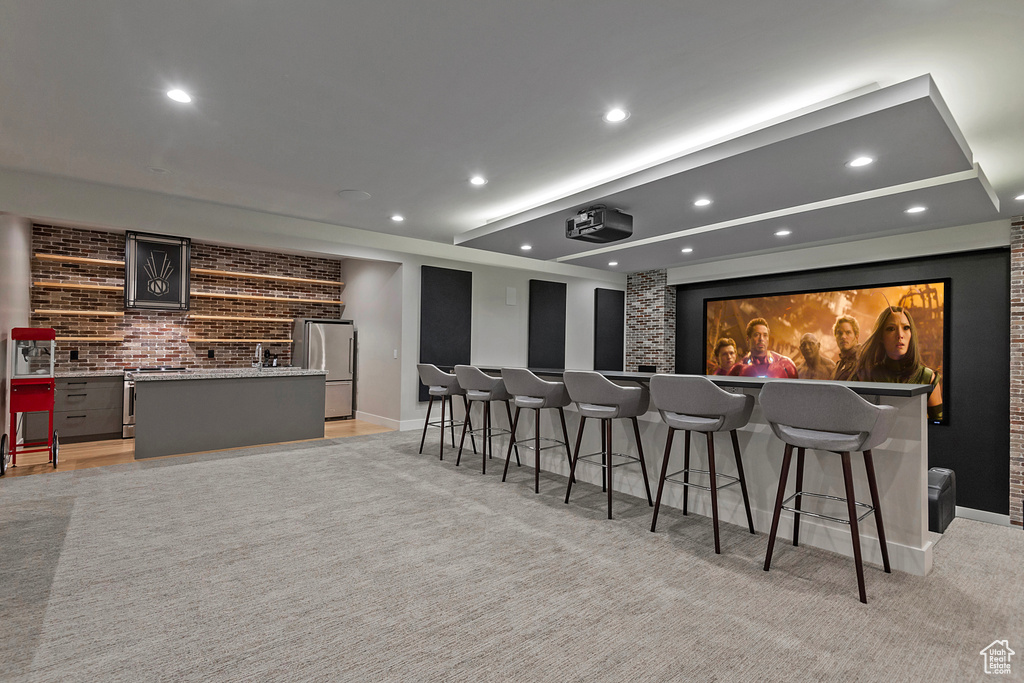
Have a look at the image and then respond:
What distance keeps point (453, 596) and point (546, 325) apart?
6.15 meters

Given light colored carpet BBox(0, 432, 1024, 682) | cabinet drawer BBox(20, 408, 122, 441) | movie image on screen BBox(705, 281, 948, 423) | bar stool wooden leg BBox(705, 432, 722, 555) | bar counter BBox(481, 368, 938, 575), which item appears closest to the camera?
light colored carpet BBox(0, 432, 1024, 682)

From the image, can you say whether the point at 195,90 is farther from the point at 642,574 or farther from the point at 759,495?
the point at 759,495

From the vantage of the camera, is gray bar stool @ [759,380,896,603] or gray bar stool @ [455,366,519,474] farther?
gray bar stool @ [455,366,519,474]

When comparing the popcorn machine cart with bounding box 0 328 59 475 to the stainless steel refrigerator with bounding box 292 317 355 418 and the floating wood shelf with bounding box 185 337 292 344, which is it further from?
the stainless steel refrigerator with bounding box 292 317 355 418

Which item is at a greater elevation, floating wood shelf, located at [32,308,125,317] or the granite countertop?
floating wood shelf, located at [32,308,125,317]

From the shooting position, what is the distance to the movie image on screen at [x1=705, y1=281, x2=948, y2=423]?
16.1ft

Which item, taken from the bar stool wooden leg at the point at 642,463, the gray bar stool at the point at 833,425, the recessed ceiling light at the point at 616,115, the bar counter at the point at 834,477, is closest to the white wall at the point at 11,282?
the recessed ceiling light at the point at 616,115

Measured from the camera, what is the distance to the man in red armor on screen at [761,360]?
6090 millimetres

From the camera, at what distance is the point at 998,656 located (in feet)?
6.37

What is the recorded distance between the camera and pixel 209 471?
14.9 ft

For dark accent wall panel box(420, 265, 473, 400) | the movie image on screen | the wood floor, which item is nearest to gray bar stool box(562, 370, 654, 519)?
the movie image on screen

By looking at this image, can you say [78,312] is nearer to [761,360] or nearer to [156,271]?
[156,271]

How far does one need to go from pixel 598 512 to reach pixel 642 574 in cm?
96

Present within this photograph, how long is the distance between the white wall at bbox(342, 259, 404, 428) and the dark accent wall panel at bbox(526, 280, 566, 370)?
2.23 metres
